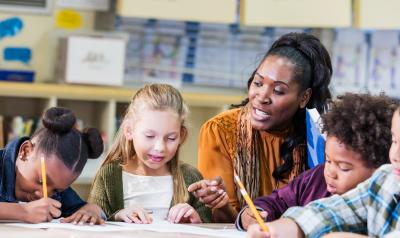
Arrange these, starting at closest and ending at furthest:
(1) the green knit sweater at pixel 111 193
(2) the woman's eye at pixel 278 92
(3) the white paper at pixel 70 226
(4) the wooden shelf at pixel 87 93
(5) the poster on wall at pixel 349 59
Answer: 1. (3) the white paper at pixel 70 226
2. (1) the green knit sweater at pixel 111 193
3. (2) the woman's eye at pixel 278 92
4. (4) the wooden shelf at pixel 87 93
5. (5) the poster on wall at pixel 349 59

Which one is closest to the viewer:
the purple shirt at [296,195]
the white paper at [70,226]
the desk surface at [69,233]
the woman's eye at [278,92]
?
the desk surface at [69,233]

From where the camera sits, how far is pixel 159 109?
215cm

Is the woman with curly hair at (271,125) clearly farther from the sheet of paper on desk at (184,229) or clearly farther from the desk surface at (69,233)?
the desk surface at (69,233)

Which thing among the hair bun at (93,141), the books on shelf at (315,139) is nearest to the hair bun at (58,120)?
the hair bun at (93,141)

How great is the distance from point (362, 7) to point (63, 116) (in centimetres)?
256

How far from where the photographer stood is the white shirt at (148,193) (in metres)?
2.16

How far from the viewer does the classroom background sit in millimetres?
4047

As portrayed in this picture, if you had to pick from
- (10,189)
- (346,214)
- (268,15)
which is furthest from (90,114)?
(346,214)

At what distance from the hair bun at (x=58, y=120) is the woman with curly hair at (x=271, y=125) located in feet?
1.44

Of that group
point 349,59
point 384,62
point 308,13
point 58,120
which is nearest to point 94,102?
point 308,13

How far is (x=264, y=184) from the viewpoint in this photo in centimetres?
229

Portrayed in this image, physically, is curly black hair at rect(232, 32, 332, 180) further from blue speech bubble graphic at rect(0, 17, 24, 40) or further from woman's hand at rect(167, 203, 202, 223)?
blue speech bubble graphic at rect(0, 17, 24, 40)

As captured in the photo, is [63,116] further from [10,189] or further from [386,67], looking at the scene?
[386,67]

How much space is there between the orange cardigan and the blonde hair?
12 cm
